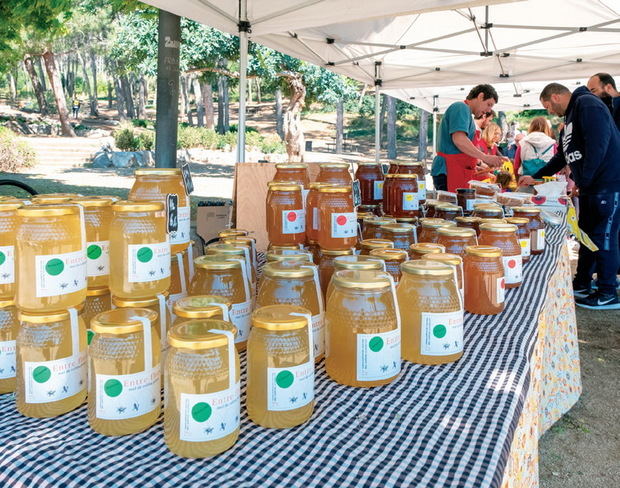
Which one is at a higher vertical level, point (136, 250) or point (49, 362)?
point (136, 250)

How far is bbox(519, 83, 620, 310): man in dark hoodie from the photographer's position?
148 inches

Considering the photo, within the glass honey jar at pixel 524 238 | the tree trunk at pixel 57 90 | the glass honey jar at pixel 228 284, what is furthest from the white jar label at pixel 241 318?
the tree trunk at pixel 57 90

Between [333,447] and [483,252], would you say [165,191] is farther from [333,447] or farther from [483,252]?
[483,252]

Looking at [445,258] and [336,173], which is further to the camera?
[336,173]

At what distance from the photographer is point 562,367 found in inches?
103

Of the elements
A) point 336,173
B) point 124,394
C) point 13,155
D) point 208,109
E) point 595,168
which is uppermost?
point 208,109

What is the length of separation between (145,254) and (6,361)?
1.20ft

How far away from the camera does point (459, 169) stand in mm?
4340

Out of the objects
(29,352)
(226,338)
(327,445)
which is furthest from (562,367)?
(29,352)

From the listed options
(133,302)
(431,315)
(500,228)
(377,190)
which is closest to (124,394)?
(133,302)

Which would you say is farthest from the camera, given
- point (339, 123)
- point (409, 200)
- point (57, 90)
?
point (339, 123)

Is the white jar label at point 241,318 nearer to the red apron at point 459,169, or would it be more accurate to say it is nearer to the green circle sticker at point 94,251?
the green circle sticker at point 94,251

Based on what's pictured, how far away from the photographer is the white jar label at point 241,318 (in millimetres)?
1294

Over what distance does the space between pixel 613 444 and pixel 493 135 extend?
4427mm
